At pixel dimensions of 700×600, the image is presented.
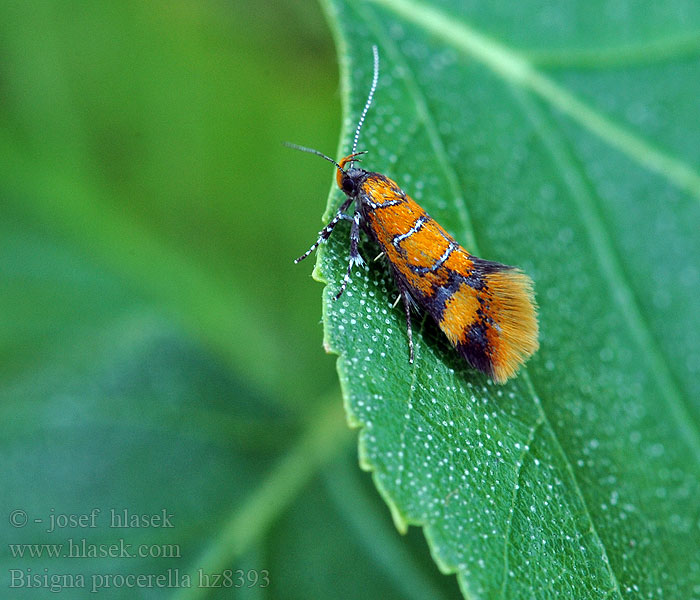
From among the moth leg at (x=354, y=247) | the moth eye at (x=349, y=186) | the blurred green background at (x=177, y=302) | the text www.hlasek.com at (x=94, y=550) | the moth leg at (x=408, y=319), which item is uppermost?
the moth eye at (x=349, y=186)

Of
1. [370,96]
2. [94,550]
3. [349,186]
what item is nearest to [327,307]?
[349,186]

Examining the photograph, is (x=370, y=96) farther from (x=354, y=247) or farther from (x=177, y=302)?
(x=177, y=302)

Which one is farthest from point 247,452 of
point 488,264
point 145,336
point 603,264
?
point 603,264

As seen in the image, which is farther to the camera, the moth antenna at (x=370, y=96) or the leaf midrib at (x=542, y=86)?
the leaf midrib at (x=542, y=86)

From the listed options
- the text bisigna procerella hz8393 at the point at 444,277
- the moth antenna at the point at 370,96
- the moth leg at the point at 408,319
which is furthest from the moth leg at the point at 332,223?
the moth leg at the point at 408,319

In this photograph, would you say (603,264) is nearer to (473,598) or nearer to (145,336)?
(473,598)

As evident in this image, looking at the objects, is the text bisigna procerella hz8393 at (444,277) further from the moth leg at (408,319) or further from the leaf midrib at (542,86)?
the leaf midrib at (542,86)
